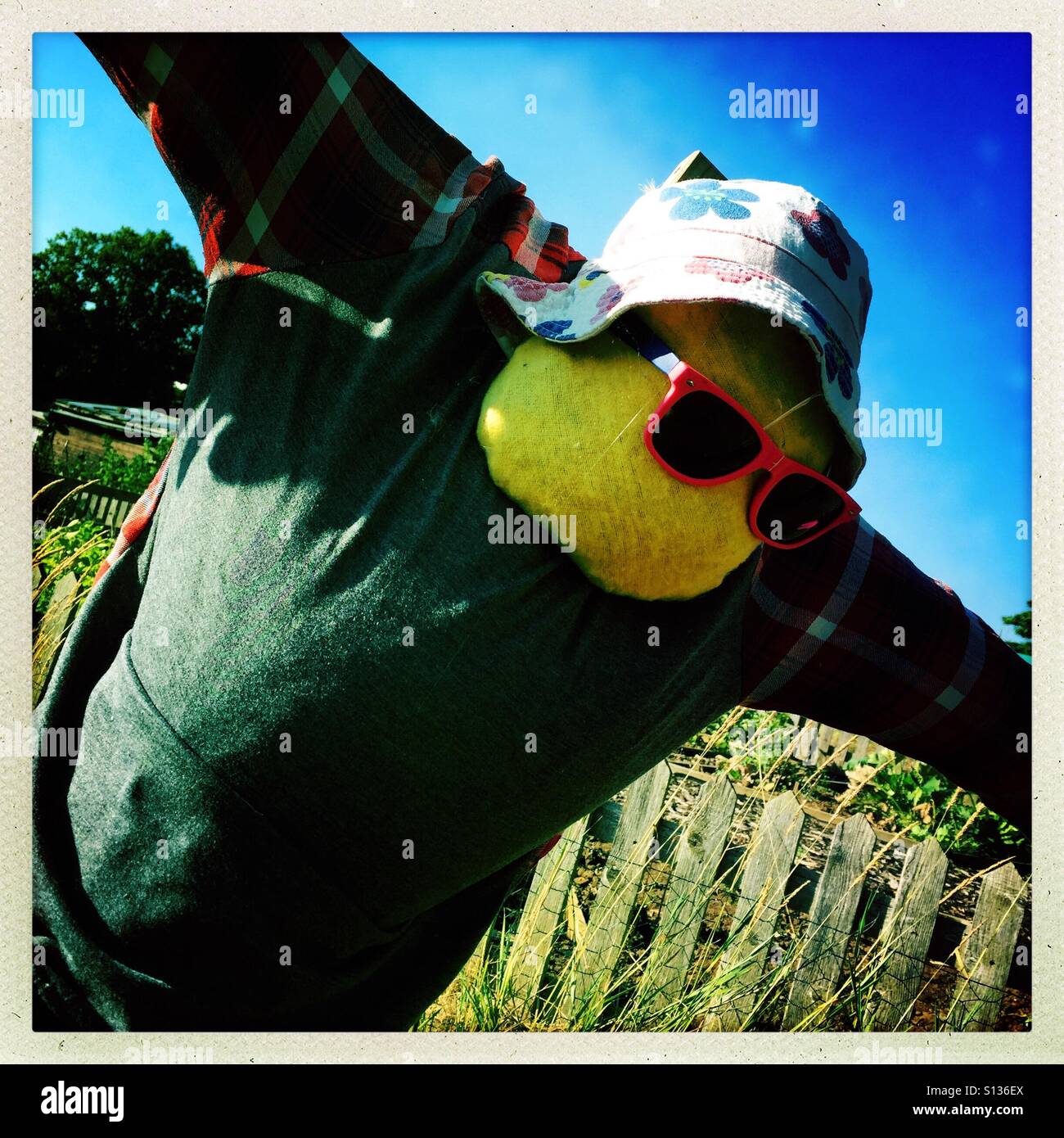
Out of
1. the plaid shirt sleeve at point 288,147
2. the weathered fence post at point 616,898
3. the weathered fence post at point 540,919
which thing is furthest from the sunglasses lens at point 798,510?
the weathered fence post at point 616,898

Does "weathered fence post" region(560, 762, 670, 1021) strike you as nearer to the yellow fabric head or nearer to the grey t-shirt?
the grey t-shirt

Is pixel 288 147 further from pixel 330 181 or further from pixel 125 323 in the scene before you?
pixel 125 323

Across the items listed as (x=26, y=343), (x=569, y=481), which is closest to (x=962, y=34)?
(x=569, y=481)

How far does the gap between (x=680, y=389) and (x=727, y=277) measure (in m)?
0.11

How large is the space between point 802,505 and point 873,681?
1.20 ft

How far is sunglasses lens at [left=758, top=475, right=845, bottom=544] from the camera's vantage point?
84 cm

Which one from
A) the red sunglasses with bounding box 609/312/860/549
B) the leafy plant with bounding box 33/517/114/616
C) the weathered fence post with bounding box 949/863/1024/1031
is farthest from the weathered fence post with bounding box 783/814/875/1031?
the leafy plant with bounding box 33/517/114/616

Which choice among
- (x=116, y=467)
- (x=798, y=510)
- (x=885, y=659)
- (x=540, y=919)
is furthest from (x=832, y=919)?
(x=116, y=467)

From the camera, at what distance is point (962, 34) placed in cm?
125

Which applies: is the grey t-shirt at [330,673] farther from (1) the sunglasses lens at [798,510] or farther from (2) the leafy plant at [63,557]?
(2) the leafy plant at [63,557]

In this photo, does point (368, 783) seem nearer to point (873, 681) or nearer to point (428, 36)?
point (873, 681)

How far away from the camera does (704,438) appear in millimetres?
811
